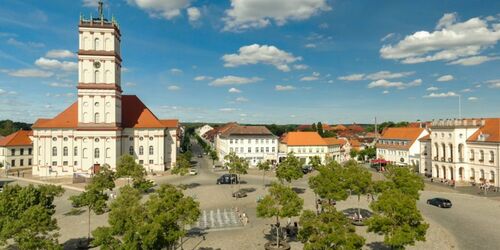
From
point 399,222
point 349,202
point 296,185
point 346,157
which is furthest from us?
point 346,157

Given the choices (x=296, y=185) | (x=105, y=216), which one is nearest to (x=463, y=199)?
(x=296, y=185)

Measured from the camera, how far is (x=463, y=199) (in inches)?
1731

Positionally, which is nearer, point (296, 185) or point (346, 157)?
point (296, 185)

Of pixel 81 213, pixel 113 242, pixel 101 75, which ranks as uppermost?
pixel 101 75

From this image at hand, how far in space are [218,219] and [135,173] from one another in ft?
55.7

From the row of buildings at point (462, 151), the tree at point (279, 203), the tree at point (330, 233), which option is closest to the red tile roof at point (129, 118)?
the tree at point (279, 203)

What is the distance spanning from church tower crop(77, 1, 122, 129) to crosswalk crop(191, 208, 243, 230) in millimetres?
35391

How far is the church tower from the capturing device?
64.2 metres

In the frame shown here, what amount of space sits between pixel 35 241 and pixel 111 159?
48018mm

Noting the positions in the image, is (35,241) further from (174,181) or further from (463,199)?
(463,199)

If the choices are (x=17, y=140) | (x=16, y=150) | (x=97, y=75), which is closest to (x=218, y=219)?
(x=97, y=75)

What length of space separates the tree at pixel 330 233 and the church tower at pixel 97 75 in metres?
52.9

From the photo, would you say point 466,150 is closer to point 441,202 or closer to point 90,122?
point 441,202

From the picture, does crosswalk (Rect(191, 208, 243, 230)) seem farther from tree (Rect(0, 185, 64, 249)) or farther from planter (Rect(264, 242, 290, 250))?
tree (Rect(0, 185, 64, 249))
